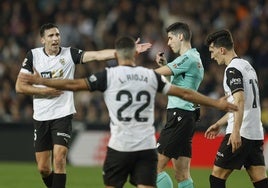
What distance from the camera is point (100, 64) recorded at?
66.8ft

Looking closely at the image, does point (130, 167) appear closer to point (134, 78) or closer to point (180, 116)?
point (134, 78)

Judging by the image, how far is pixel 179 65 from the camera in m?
10.9

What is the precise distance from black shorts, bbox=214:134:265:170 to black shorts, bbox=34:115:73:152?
220cm

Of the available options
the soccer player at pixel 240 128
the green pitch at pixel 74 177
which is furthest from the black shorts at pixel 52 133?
the green pitch at pixel 74 177

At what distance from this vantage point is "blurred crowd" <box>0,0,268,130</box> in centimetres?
1936

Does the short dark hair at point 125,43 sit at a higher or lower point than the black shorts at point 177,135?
higher

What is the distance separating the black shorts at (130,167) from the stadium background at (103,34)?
9203mm

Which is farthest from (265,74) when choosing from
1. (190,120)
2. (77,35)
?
(190,120)

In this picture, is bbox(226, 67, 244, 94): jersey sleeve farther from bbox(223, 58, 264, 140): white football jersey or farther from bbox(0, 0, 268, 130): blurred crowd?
bbox(0, 0, 268, 130): blurred crowd

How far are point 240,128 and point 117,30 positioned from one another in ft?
37.2

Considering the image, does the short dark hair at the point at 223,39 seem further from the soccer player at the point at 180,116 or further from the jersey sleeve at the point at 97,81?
the jersey sleeve at the point at 97,81

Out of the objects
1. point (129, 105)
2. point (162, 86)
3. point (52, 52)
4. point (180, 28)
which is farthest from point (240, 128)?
point (52, 52)

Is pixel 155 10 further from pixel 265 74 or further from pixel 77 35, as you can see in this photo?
pixel 265 74

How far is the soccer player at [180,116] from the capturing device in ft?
36.1
